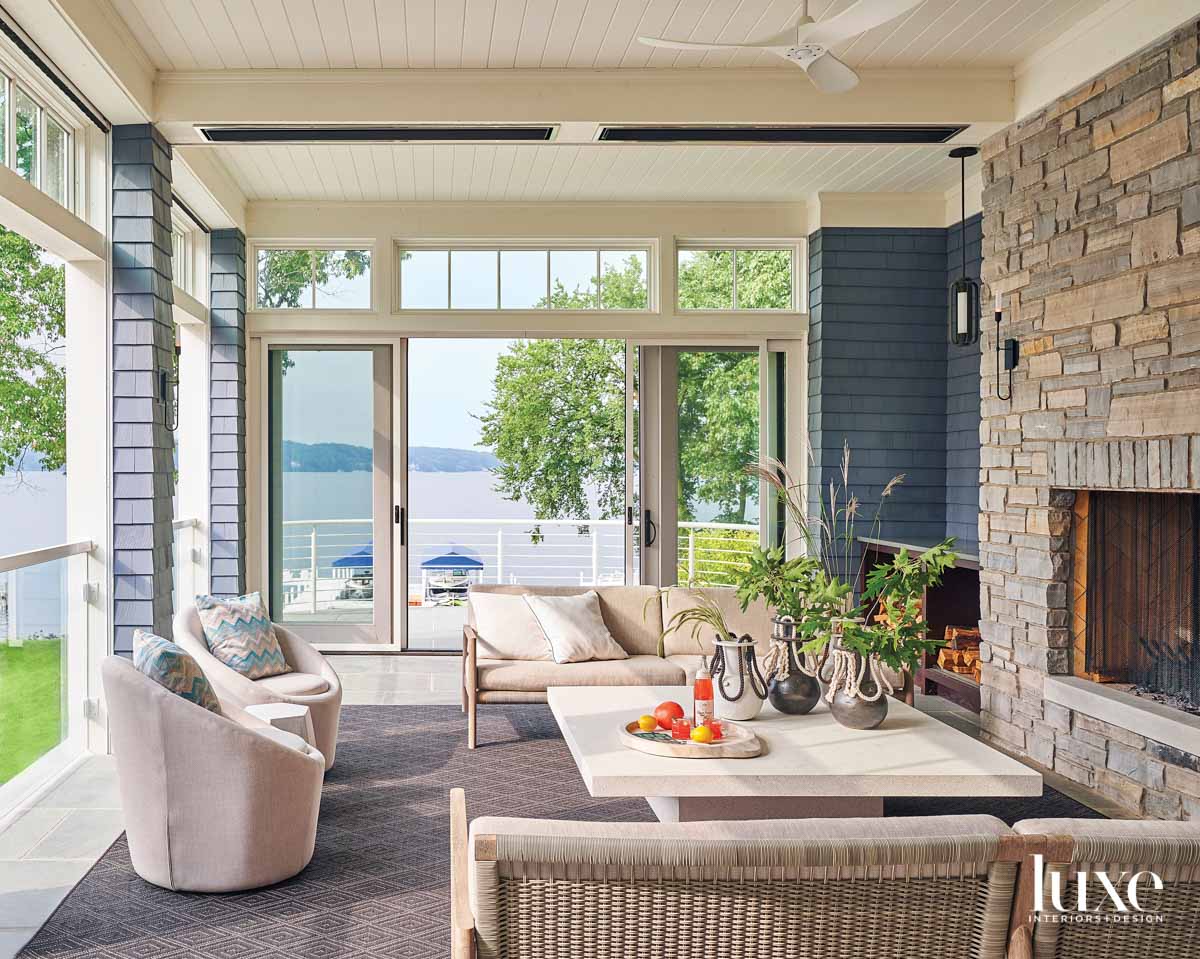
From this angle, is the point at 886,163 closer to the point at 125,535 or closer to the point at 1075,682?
the point at 1075,682

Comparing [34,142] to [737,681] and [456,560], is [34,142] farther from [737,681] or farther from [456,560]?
[456,560]

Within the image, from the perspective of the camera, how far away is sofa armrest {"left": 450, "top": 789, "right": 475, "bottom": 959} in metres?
1.61

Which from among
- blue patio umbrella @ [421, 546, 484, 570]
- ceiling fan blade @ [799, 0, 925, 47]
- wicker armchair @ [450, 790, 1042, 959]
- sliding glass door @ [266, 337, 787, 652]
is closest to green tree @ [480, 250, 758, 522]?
blue patio umbrella @ [421, 546, 484, 570]

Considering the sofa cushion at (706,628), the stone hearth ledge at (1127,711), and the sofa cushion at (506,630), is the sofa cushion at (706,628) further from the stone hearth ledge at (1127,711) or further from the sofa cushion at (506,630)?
the stone hearth ledge at (1127,711)

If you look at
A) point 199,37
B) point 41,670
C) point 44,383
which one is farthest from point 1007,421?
point 44,383

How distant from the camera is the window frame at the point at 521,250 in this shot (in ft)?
25.2

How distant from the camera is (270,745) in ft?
10.9

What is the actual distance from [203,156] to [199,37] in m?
1.51

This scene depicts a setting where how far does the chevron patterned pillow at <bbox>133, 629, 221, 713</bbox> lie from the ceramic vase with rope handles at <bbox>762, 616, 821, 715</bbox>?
1.97m

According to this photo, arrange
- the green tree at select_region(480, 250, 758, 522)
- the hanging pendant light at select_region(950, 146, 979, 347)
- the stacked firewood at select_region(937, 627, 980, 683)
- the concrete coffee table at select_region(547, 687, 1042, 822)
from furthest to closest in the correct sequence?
the green tree at select_region(480, 250, 758, 522) < the stacked firewood at select_region(937, 627, 980, 683) < the hanging pendant light at select_region(950, 146, 979, 347) < the concrete coffee table at select_region(547, 687, 1042, 822)

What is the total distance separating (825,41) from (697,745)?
94.9 inches

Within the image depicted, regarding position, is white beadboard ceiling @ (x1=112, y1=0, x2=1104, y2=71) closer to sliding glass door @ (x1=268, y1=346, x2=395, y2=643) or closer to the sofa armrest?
sliding glass door @ (x1=268, y1=346, x2=395, y2=643)

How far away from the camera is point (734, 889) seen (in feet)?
5.32

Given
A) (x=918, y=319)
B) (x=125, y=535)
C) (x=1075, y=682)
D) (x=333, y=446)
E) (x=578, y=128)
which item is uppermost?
(x=578, y=128)
